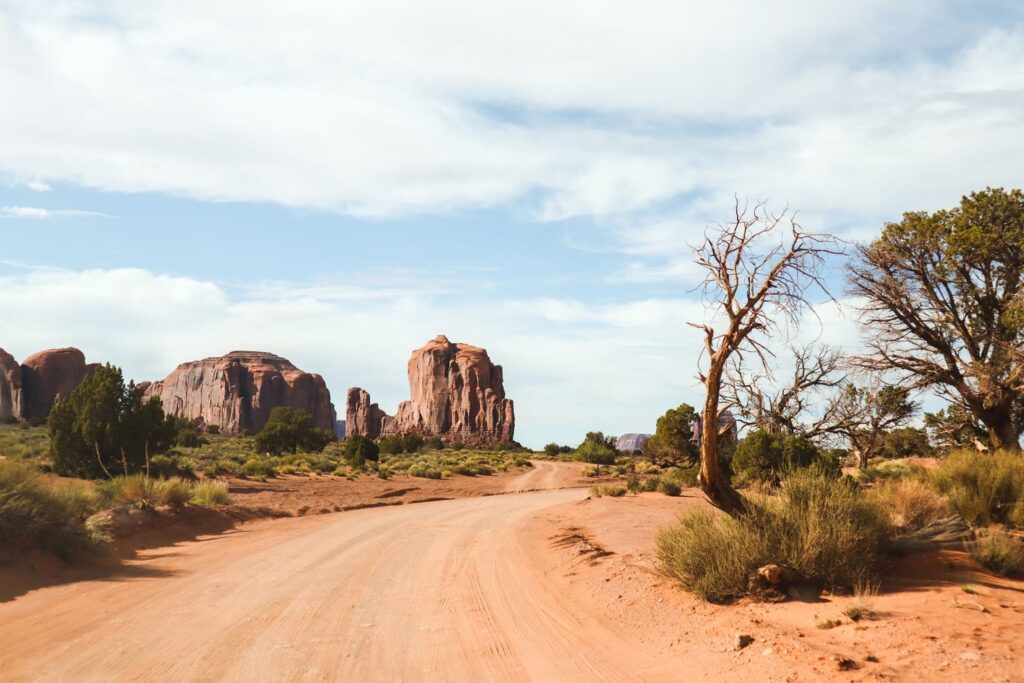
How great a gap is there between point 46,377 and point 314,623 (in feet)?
400

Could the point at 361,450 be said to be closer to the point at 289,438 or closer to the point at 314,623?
the point at 289,438

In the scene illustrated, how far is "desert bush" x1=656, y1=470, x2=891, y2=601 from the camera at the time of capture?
9.27 meters

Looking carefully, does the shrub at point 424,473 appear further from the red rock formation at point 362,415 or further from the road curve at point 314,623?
the red rock formation at point 362,415

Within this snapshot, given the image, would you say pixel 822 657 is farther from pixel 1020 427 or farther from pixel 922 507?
pixel 1020 427

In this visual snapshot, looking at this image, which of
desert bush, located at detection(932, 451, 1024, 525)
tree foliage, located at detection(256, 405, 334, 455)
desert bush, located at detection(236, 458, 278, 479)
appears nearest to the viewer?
desert bush, located at detection(932, 451, 1024, 525)

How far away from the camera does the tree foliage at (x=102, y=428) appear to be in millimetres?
29953

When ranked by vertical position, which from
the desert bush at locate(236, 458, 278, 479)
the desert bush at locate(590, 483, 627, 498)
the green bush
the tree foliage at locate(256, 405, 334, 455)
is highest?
the tree foliage at locate(256, 405, 334, 455)

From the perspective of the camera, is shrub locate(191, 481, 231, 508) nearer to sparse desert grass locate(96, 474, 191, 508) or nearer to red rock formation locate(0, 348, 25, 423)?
sparse desert grass locate(96, 474, 191, 508)

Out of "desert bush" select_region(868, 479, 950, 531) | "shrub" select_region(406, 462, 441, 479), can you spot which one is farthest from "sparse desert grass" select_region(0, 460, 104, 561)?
"shrub" select_region(406, 462, 441, 479)

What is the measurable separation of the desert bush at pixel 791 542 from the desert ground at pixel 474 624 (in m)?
0.37

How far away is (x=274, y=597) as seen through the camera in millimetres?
10797

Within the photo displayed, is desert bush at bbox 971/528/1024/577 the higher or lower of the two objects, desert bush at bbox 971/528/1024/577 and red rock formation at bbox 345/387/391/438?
the lower

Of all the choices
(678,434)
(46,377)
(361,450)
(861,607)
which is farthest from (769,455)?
(46,377)

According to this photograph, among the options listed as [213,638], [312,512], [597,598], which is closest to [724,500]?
[597,598]
